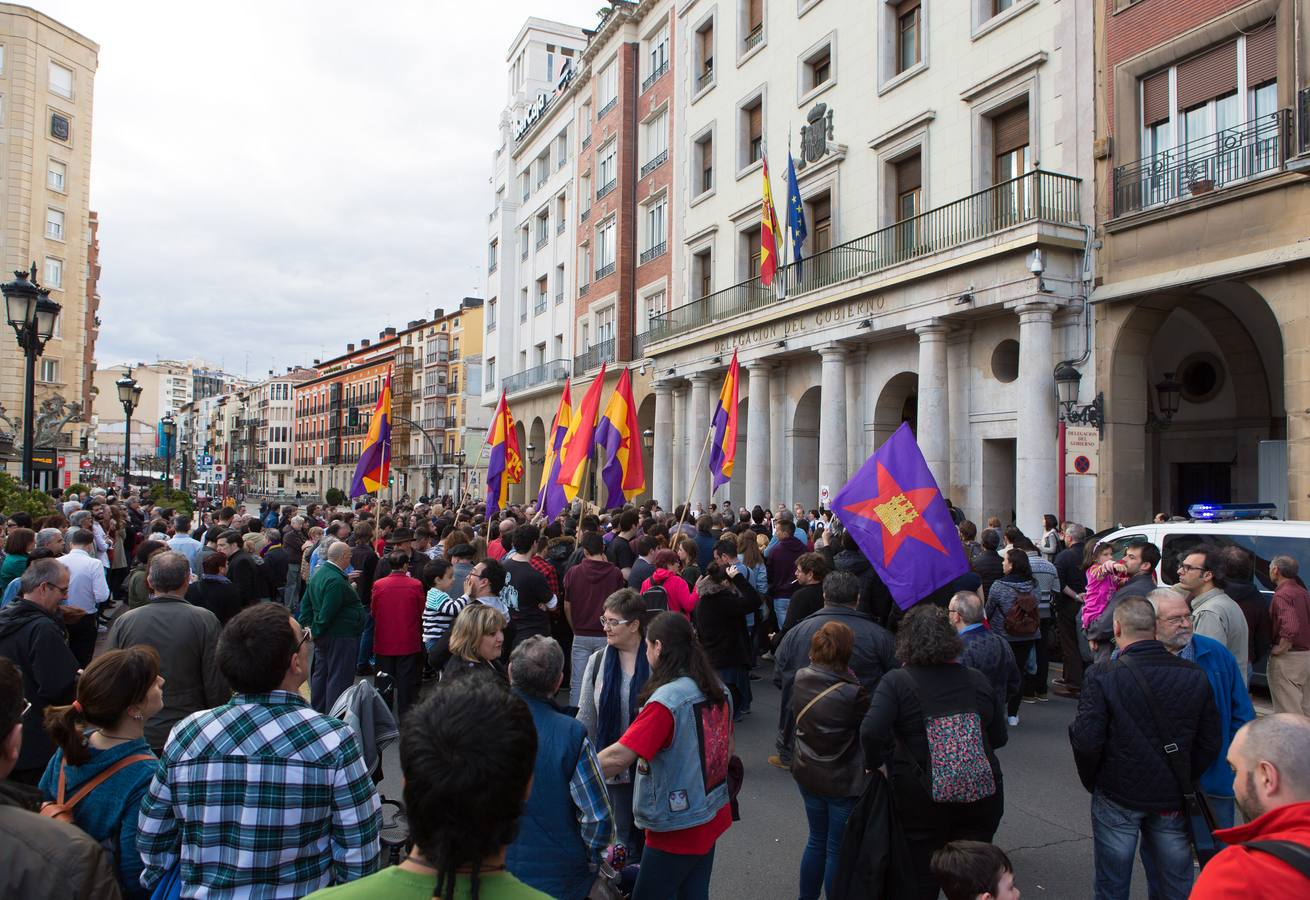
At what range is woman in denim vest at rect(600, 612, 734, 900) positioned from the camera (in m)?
3.80

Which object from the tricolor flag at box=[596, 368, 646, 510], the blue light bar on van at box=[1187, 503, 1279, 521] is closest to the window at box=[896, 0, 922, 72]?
the tricolor flag at box=[596, 368, 646, 510]

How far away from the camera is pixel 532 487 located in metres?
42.8

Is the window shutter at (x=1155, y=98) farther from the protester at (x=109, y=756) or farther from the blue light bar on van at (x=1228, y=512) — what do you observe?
the protester at (x=109, y=756)

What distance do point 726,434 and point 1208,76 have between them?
31.3ft

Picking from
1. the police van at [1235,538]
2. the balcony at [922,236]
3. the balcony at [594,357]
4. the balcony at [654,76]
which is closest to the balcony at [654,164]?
the balcony at [654,76]

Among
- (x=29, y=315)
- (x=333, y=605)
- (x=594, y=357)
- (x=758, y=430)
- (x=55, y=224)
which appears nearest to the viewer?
(x=333, y=605)

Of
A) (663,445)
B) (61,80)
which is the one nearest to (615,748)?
(663,445)

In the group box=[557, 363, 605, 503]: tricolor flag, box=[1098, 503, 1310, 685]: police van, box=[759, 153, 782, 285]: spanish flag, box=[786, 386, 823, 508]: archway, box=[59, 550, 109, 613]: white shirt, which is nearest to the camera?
box=[59, 550, 109, 613]: white shirt

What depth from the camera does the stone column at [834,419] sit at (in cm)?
2066

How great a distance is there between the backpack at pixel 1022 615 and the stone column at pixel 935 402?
890cm

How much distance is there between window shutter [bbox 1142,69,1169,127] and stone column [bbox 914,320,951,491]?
16.2 feet

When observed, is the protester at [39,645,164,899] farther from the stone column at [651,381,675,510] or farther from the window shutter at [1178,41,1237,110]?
the stone column at [651,381,675,510]

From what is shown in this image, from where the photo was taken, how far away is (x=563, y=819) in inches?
126

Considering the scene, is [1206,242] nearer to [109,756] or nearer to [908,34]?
[908,34]
